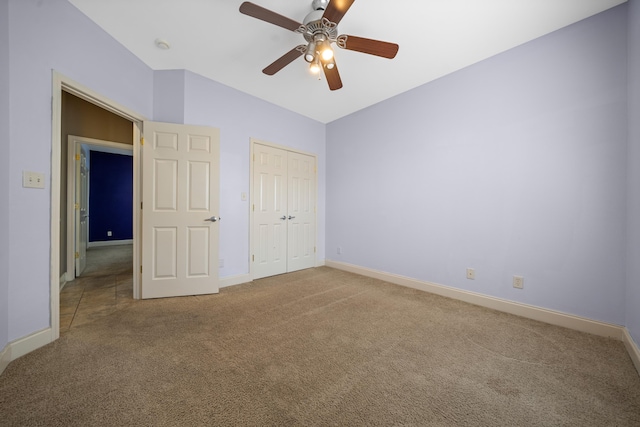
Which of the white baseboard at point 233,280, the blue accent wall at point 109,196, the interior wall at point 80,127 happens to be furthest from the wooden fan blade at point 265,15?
the blue accent wall at point 109,196

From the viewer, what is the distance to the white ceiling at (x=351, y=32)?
6.70 ft

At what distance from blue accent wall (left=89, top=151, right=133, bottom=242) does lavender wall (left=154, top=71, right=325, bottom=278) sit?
564cm

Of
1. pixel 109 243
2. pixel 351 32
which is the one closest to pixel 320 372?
pixel 351 32

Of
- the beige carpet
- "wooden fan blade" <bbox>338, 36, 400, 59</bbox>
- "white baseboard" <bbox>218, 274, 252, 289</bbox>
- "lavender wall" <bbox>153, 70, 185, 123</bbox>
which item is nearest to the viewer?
the beige carpet

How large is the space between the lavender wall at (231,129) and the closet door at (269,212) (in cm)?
16

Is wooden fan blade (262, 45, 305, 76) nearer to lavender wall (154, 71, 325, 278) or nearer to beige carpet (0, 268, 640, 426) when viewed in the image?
lavender wall (154, 71, 325, 278)

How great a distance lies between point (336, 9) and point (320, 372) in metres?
2.48

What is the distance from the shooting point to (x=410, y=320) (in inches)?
93.0

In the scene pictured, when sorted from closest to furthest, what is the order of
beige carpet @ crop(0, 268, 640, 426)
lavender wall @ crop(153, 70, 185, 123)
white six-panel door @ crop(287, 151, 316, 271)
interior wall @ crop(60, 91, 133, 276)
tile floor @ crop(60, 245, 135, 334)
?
beige carpet @ crop(0, 268, 640, 426) → tile floor @ crop(60, 245, 135, 334) → lavender wall @ crop(153, 70, 185, 123) → interior wall @ crop(60, 91, 133, 276) → white six-panel door @ crop(287, 151, 316, 271)

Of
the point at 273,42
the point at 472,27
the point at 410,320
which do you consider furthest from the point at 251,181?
the point at 472,27

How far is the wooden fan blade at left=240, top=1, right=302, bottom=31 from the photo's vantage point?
160 centimetres

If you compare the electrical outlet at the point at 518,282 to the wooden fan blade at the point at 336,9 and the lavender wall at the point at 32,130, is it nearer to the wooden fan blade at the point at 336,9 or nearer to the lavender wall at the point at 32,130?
the wooden fan blade at the point at 336,9

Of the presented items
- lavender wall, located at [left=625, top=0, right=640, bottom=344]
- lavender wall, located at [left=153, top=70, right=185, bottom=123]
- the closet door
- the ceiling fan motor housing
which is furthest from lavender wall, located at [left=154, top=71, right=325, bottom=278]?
lavender wall, located at [left=625, top=0, right=640, bottom=344]

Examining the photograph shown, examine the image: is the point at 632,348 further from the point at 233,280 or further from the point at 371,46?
the point at 233,280
